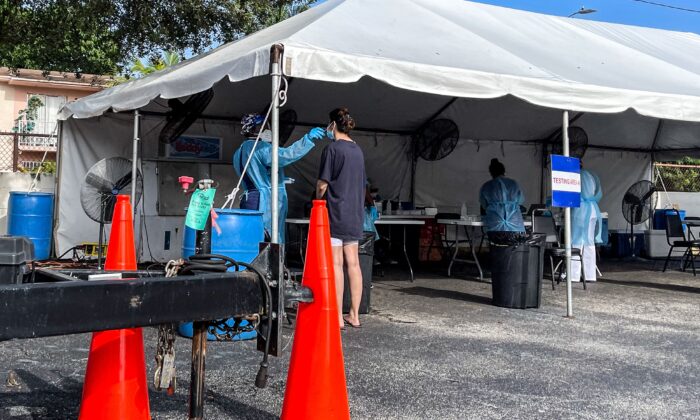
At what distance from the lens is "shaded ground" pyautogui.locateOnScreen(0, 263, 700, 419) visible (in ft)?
12.6

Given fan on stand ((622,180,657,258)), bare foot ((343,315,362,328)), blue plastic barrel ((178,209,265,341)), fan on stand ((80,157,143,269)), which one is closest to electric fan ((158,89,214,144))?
fan on stand ((80,157,143,269))

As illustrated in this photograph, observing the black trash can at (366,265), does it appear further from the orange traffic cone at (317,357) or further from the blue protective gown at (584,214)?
the blue protective gown at (584,214)

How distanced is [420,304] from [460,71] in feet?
8.49

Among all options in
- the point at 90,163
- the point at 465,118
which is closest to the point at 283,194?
the point at 90,163

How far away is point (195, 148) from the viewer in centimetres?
1062

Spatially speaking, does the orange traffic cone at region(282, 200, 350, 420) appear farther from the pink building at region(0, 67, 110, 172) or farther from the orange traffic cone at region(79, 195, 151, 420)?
the pink building at region(0, 67, 110, 172)

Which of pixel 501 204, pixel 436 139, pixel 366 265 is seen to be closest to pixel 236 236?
pixel 366 265

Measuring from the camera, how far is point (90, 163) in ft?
33.5

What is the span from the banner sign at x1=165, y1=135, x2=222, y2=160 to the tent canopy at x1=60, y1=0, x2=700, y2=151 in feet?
1.57

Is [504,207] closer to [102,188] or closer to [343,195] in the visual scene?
[343,195]

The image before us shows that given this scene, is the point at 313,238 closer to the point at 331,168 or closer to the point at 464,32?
the point at 331,168

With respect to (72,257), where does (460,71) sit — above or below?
above

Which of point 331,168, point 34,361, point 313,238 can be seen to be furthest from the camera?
point 331,168

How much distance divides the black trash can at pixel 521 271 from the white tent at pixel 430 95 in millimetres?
1453
